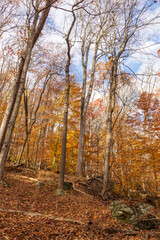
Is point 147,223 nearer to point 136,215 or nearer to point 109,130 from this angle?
point 136,215

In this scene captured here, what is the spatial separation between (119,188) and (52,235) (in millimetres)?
7246

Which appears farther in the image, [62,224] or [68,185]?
[68,185]

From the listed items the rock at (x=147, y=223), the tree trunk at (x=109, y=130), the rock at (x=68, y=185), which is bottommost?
the rock at (x=147, y=223)

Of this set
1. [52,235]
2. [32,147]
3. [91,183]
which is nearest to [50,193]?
[91,183]

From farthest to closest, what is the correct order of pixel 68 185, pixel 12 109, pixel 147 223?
1. pixel 68 185
2. pixel 12 109
3. pixel 147 223

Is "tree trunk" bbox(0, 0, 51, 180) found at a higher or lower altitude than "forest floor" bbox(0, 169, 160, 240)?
higher

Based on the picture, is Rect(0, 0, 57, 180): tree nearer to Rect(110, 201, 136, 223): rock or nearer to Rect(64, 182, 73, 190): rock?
Rect(64, 182, 73, 190): rock

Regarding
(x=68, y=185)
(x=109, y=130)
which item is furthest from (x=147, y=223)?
(x=68, y=185)

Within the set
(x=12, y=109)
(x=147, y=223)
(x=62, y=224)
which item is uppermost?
(x=12, y=109)

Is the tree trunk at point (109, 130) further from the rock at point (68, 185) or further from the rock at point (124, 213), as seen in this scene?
the rock at point (68, 185)

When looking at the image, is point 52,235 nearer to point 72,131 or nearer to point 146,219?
point 146,219

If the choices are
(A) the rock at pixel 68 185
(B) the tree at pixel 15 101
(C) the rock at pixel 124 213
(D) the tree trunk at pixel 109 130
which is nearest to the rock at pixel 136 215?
(C) the rock at pixel 124 213

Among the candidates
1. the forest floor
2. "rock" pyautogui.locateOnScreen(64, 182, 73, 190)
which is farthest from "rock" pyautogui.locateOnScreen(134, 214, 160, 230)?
"rock" pyautogui.locateOnScreen(64, 182, 73, 190)

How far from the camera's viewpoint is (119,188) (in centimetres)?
949
